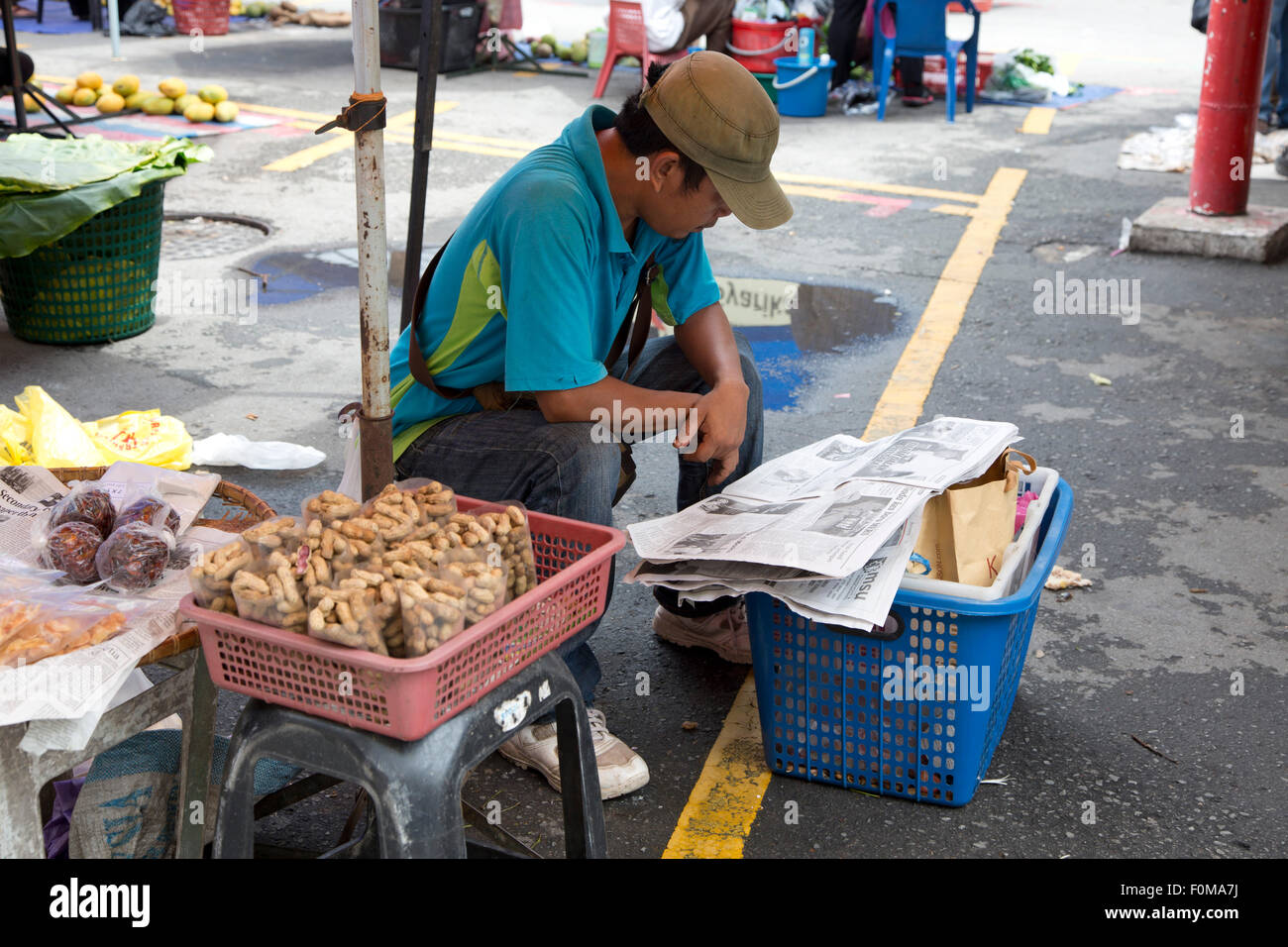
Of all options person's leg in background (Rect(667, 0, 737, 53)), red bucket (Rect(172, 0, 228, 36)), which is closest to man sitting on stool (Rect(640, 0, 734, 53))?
person's leg in background (Rect(667, 0, 737, 53))

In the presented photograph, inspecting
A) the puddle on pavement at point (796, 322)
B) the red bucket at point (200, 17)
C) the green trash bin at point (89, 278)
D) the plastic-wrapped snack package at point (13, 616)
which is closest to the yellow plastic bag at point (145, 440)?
the green trash bin at point (89, 278)

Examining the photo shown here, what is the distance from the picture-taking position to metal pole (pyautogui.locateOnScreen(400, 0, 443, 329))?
3.15m

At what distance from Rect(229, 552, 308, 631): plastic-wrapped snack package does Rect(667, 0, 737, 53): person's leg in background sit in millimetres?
9147

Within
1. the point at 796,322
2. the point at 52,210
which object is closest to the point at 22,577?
the point at 52,210

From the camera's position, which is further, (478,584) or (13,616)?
(13,616)

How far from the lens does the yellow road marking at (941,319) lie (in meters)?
4.75

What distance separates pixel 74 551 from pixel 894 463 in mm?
1643

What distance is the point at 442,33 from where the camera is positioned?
11.4 metres

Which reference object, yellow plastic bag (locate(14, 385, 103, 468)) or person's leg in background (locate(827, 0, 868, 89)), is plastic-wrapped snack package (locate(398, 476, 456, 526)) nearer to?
yellow plastic bag (locate(14, 385, 103, 468))

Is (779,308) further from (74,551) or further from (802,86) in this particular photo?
(802,86)

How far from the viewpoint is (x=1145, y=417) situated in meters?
4.73

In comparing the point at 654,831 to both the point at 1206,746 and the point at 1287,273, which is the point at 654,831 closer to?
the point at 1206,746
